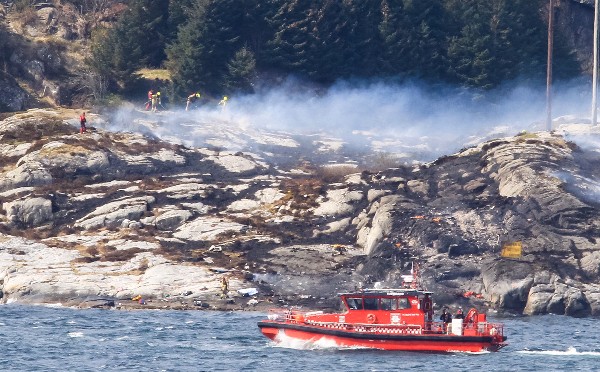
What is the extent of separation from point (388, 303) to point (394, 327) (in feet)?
4.31

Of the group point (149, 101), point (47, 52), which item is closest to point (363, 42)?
point (149, 101)

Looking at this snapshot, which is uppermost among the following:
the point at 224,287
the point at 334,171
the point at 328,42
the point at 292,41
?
the point at 328,42

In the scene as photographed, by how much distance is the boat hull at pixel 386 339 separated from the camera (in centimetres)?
6644

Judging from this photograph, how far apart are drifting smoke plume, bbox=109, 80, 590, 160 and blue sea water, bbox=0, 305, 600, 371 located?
3584 cm

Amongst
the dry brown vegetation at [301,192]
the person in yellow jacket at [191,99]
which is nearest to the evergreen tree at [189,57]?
the person in yellow jacket at [191,99]

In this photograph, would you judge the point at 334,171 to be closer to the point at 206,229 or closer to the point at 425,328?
the point at 206,229

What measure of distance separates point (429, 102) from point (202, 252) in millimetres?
46260

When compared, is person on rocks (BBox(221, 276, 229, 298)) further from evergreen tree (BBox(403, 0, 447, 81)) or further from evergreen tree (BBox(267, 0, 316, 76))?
evergreen tree (BBox(403, 0, 447, 81))

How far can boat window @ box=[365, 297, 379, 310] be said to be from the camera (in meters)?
68.4

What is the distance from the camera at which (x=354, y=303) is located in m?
68.8

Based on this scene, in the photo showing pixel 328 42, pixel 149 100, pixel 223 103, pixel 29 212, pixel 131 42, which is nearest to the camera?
pixel 29 212

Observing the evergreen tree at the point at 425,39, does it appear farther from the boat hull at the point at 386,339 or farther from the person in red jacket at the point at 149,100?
the boat hull at the point at 386,339

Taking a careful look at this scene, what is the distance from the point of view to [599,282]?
84188 mm

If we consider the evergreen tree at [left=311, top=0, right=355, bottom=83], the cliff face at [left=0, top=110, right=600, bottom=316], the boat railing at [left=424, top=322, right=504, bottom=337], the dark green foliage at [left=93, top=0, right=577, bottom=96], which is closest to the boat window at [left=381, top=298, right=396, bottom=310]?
the boat railing at [left=424, top=322, right=504, bottom=337]
